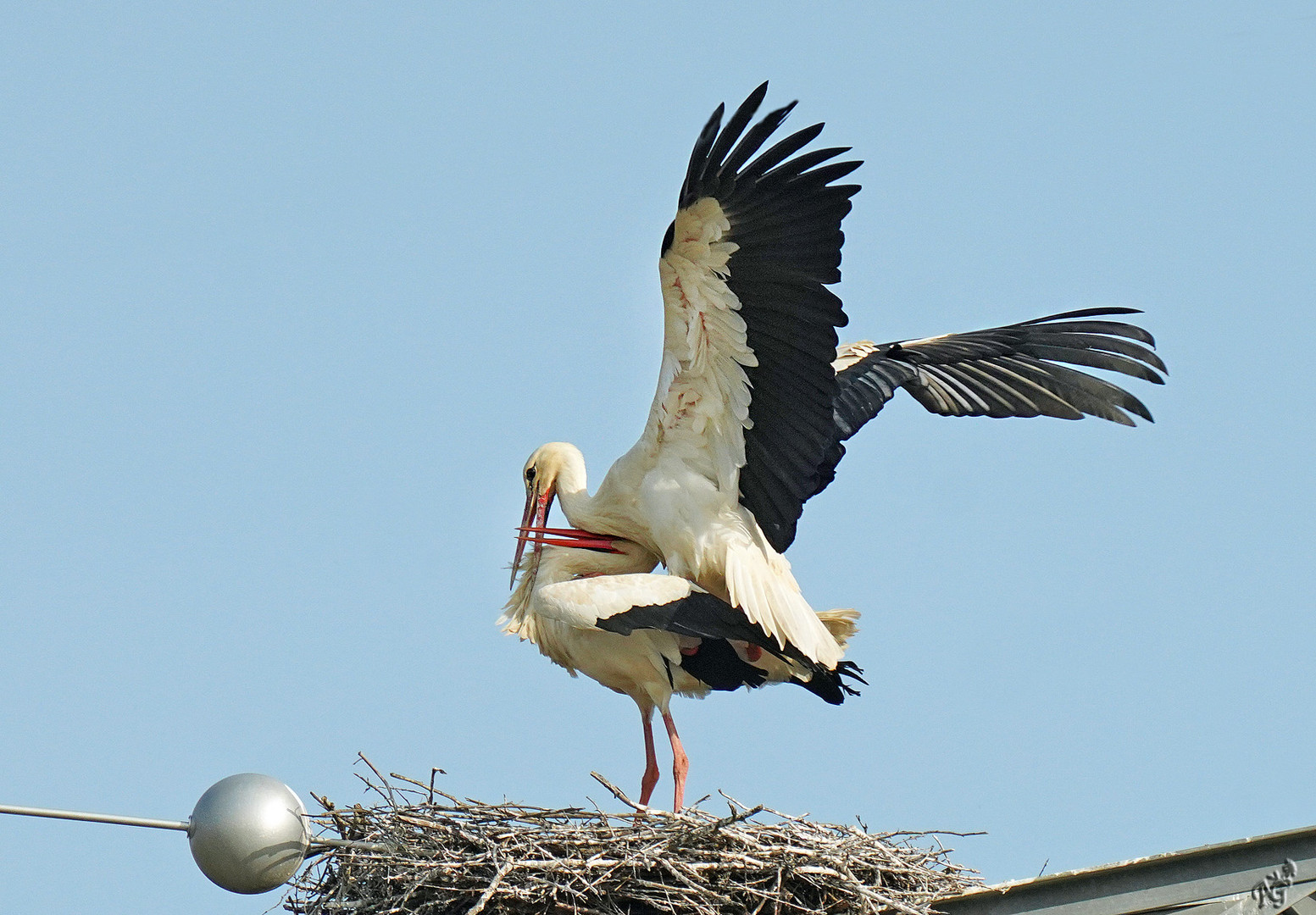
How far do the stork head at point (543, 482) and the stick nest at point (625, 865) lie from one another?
74.9 inches

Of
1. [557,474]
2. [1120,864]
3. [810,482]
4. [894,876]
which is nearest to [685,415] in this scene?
[810,482]

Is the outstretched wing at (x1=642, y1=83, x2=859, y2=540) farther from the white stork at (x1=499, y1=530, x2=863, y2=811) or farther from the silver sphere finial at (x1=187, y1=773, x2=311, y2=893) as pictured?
the silver sphere finial at (x1=187, y1=773, x2=311, y2=893)

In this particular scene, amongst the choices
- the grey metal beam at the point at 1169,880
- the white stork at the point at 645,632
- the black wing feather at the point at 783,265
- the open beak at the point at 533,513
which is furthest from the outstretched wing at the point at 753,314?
the grey metal beam at the point at 1169,880

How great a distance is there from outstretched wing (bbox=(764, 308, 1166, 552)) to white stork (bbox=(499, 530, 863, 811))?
4.35 feet

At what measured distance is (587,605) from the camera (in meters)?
7.48

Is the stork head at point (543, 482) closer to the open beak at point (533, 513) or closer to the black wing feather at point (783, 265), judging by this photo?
the open beak at point (533, 513)

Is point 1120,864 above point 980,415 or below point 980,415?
below

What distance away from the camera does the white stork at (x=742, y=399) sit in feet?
22.6

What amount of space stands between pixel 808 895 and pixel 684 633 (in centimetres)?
136

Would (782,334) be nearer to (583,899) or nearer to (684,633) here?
(684,633)

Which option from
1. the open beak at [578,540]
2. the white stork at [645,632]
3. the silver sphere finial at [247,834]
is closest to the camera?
the silver sphere finial at [247,834]

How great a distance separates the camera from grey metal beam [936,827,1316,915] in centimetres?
533

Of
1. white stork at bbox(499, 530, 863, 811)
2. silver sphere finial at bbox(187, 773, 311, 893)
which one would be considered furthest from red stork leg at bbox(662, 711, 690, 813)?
silver sphere finial at bbox(187, 773, 311, 893)

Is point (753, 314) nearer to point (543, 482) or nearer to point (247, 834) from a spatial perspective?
point (543, 482)
